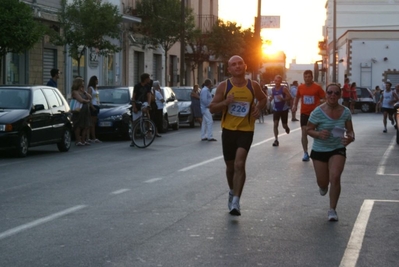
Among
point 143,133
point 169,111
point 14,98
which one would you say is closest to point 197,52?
point 169,111

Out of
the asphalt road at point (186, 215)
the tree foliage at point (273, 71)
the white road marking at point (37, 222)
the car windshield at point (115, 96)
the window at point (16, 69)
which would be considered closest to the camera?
the asphalt road at point (186, 215)

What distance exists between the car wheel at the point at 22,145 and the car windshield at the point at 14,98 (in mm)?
677

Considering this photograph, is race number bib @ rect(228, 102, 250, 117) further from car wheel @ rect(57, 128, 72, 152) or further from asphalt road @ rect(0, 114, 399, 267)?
car wheel @ rect(57, 128, 72, 152)

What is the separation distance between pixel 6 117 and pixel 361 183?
25.5 ft

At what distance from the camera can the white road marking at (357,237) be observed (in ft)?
25.3

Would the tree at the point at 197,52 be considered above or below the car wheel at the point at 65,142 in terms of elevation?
above

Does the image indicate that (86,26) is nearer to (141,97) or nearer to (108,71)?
(108,71)

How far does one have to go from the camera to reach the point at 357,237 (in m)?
8.91

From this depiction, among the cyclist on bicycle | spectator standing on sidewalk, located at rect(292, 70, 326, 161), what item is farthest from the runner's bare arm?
the cyclist on bicycle

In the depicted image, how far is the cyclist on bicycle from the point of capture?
2240cm

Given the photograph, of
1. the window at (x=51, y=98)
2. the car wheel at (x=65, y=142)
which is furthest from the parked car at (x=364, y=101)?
the window at (x=51, y=98)

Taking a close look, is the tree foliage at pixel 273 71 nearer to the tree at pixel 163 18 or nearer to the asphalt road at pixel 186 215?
the tree at pixel 163 18

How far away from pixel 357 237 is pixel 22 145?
36.8 ft

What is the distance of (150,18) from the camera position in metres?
45.2
